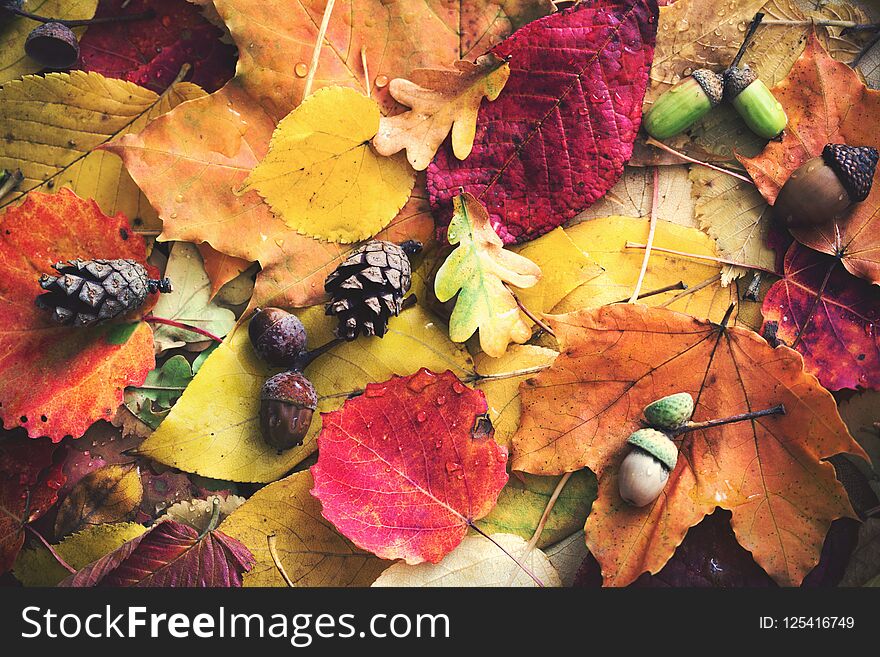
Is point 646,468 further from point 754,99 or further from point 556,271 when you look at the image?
point 754,99

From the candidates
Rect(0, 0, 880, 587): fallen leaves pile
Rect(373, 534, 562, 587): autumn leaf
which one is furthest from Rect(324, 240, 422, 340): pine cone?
Rect(373, 534, 562, 587): autumn leaf

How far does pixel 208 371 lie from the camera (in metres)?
1.07

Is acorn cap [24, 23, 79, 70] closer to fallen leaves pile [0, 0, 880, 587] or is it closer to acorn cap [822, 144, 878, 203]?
fallen leaves pile [0, 0, 880, 587]

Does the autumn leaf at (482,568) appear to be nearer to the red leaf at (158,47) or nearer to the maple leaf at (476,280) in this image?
the maple leaf at (476,280)

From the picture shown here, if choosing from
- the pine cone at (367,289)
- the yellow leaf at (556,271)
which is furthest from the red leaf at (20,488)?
the yellow leaf at (556,271)

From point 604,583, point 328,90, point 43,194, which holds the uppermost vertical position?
point 328,90

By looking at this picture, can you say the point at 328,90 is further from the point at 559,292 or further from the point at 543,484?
the point at 543,484

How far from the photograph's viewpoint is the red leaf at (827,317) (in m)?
1.07

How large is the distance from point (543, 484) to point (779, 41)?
0.76 meters

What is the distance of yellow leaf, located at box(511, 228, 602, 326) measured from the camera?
42.9 inches

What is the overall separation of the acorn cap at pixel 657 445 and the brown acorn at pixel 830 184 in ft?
1.25

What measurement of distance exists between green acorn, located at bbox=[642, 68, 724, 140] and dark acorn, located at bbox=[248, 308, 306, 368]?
613 mm

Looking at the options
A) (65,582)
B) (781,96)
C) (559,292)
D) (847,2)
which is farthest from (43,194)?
(847,2)

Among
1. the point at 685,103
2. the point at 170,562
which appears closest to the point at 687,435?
the point at 685,103
